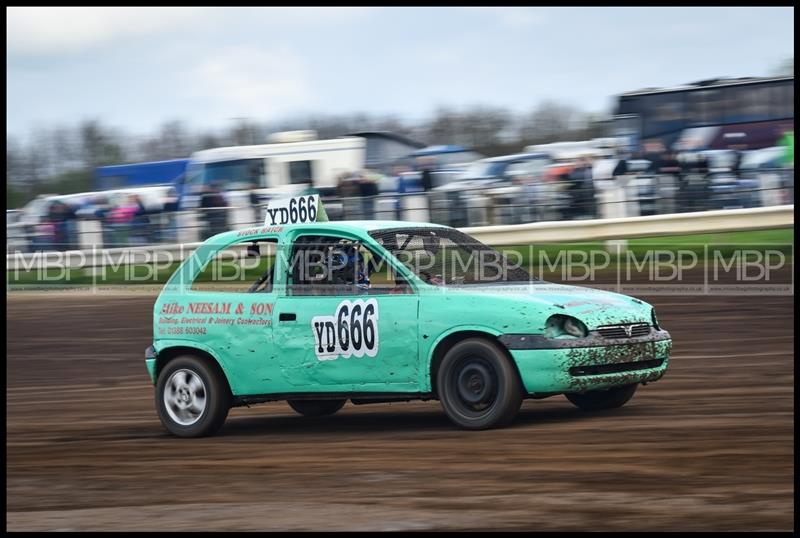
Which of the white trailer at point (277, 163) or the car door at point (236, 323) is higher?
the white trailer at point (277, 163)

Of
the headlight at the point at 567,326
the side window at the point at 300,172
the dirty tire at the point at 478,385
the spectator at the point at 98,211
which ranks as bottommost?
the dirty tire at the point at 478,385

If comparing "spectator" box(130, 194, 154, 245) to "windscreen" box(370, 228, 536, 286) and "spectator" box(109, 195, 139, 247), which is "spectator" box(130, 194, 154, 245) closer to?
"spectator" box(109, 195, 139, 247)

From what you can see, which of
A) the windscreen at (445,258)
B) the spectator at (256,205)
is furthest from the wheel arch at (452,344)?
the spectator at (256,205)

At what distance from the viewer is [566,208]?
1947 centimetres

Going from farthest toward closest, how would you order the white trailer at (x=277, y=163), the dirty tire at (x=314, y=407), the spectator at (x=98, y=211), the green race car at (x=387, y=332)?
the white trailer at (x=277, y=163), the spectator at (x=98, y=211), the dirty tire at (x=314, y=407), the green race car at (x=387, y=332)

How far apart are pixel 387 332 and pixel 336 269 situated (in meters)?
0.68

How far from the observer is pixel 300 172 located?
23266 millimetres

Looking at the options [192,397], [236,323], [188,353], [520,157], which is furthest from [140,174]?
[236,323]

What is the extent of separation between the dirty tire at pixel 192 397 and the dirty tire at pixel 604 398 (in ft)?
8.27

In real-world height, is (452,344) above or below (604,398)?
above

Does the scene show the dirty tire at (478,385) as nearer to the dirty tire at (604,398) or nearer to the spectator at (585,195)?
the dirty tire at (604,398)

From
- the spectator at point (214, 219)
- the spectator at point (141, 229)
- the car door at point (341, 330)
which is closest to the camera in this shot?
the car door at point (341, 330)

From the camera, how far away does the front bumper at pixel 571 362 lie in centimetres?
781

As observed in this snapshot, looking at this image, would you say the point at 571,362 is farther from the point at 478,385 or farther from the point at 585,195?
the point at 585,195
